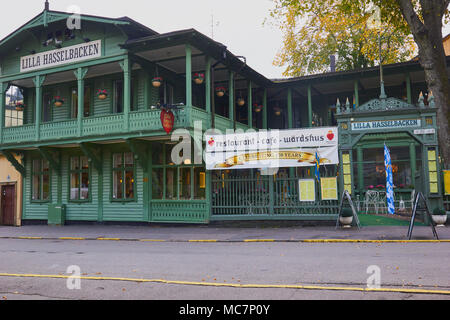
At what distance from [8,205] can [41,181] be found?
8.54 ft

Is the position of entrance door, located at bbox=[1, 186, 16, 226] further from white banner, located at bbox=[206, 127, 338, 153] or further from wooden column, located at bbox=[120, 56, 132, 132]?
white banner, located at bbox=[206, 127, 338, 153]

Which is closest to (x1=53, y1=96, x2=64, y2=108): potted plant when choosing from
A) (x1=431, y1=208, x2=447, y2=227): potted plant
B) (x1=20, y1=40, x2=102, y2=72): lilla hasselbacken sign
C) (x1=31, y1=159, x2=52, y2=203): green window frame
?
(x1=20, y1=40, x2=102, y2=72): lilla hasselbacken sign

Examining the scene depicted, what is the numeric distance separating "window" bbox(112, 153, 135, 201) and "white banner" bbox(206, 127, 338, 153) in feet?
15.2

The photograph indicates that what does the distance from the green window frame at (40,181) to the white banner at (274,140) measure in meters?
9.93

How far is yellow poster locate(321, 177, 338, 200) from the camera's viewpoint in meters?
15.1

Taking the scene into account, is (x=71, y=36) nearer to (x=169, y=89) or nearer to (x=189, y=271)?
(x=169, y=89)

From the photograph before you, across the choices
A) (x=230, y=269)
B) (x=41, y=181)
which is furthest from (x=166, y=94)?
(x=230, y=269)

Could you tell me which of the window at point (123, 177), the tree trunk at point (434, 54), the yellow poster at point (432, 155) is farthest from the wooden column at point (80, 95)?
the yellow poster at point (432, 155)

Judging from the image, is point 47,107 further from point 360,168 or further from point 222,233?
point 360,168

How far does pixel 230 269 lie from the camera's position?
26.5 feet

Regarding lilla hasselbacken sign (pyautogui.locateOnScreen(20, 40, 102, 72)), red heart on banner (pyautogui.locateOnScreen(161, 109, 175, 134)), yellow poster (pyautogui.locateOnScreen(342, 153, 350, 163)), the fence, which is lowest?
the fence

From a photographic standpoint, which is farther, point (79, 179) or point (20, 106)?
point (20, 106)
